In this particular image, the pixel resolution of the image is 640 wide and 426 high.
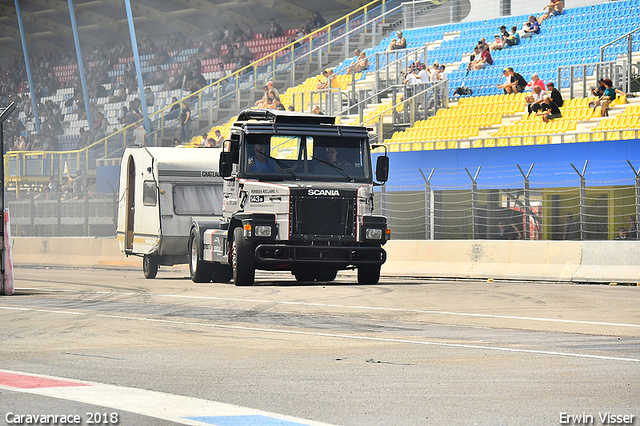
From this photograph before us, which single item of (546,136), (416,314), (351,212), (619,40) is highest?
(619,40)

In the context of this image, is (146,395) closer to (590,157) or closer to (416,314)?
(416,314)

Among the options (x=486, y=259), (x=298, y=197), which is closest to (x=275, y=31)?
(x=486, y=259)

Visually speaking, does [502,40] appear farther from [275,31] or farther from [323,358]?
[323,358]

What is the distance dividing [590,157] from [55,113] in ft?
123

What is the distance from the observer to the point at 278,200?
1730cm

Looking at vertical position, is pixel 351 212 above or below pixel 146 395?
above

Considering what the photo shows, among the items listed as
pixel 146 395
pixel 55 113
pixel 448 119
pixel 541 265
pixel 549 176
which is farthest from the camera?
pixel 55 113

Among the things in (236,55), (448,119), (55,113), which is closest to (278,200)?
(448,119)

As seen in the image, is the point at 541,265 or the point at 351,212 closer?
the point at 351,212

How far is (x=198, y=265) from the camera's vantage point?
771 inches

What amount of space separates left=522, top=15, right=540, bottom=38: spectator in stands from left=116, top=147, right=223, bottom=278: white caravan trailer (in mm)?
16070

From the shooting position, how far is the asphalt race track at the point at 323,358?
6129 mm

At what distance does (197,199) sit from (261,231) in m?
4.39

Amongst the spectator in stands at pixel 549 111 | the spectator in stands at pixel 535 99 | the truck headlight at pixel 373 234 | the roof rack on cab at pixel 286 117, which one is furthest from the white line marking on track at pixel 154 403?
the spectator in stands at pixel 535 99
